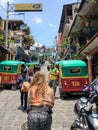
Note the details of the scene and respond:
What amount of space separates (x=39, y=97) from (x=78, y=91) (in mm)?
11600

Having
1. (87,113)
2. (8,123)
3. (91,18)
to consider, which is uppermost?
(91,18)

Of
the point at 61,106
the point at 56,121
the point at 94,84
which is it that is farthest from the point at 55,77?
the point at 94,84

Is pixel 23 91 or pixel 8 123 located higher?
pixel 23 91

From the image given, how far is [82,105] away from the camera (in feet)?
19.4

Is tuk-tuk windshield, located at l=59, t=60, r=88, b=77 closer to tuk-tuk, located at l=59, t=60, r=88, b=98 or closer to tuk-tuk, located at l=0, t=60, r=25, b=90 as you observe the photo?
tuk-tuk, located at l=59, t=60, r=88, b=98

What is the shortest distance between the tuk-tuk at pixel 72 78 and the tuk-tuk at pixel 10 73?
568cm

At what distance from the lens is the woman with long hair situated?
557 centimetres

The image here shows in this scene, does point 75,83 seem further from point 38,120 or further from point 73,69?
point 38,120

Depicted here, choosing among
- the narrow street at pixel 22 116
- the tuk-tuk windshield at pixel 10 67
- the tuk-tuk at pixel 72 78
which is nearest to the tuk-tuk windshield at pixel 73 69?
the tuk-tuk at pixel 72 78

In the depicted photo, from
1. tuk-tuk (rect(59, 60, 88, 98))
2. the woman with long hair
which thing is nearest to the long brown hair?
the woman with long hair

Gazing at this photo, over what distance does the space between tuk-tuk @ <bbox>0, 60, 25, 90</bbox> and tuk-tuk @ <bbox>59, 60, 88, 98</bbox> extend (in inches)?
224

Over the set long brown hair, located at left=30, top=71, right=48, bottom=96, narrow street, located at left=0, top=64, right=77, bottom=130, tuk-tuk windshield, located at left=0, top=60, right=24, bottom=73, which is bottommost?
narrow street, located at left=0, top=64, right=77, bottom=130

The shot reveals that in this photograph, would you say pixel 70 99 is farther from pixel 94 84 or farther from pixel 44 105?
pixel 44 105

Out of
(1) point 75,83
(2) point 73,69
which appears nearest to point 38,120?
(1) point 75,83
